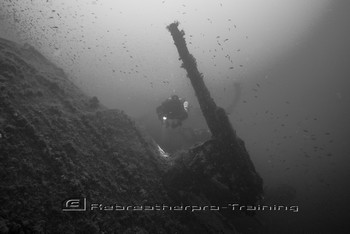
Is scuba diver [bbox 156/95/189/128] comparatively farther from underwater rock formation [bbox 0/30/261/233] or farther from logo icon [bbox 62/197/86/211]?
logo icon [bbox 62/197/86/211]

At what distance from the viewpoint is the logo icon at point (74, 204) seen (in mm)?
7168

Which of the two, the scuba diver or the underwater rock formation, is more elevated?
the scuba diver

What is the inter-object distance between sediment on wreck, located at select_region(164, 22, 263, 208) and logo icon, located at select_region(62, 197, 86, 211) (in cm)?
380

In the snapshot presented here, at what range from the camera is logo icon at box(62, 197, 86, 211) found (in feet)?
23.5

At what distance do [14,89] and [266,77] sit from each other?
6354cm

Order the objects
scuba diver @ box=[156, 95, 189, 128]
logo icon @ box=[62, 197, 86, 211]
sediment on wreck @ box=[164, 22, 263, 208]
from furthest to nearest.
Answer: scuba diver @ box=[156, 95, 189, 128]
sediment on wreck @ box=[164, 22, 263, 208]
logo icon @ box=[62, 197, 86, 211]

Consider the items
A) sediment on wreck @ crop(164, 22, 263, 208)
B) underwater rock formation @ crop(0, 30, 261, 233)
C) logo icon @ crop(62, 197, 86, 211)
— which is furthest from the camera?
sediment on wreck @ crop(164, 22, 263, 208)

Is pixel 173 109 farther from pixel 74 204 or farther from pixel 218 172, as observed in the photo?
pixel 74 204

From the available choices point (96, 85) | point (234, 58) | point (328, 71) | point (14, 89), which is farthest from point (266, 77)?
point (14, 89)

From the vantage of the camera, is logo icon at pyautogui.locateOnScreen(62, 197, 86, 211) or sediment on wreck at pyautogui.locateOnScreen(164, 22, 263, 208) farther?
sediment on wreck at pyautogui.locateOnScreen(164, 22, 263, 208)

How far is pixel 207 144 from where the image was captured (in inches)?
434

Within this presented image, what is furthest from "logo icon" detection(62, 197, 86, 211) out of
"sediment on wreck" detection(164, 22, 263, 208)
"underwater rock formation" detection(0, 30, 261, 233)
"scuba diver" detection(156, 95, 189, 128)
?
"scuba diver" detection(156, 95, 189, 128)

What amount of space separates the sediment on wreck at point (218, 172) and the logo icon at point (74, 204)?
380cm

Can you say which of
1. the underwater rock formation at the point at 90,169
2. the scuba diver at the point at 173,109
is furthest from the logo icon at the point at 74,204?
the scuba diver at the point at 173,109
